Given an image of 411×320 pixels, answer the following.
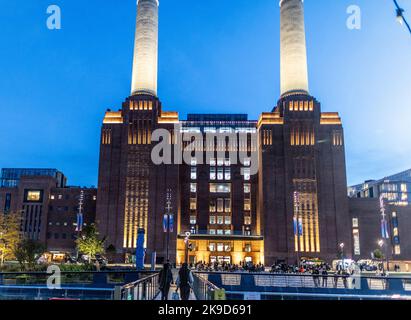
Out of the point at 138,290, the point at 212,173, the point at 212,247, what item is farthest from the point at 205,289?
the point at 212,173

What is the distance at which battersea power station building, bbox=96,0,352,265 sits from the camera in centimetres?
9550

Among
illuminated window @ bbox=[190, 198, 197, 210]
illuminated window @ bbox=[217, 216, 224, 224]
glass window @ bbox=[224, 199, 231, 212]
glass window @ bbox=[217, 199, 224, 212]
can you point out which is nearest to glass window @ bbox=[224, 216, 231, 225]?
illuminated window @ bbox=[217, 216, 224, 224]

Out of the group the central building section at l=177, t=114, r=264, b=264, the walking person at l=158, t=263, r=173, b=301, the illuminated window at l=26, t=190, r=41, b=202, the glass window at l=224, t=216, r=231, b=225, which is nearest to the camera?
the walking person at l=158, t=263, r=173, b=301

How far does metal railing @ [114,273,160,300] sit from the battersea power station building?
226 feet

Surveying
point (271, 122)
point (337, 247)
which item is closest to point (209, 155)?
point (271, 122)

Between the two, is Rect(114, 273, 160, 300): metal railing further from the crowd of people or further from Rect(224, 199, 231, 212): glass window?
Rect(224, 199, 231, 212): glass window

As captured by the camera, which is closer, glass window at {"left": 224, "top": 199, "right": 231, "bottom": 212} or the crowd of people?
the crowd of people

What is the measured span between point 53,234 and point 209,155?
45.0 m

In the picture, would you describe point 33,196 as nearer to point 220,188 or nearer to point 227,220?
point 220,188

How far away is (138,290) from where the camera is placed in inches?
621

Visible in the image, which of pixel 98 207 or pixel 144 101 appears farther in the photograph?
pixel 144 101
